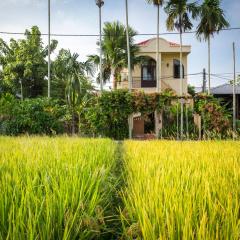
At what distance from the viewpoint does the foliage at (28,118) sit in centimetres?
1789

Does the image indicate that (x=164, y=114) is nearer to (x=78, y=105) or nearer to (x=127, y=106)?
(x=127, y=106)

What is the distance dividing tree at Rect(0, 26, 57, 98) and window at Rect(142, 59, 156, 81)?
772cm

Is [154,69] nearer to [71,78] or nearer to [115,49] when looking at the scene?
[115,49]

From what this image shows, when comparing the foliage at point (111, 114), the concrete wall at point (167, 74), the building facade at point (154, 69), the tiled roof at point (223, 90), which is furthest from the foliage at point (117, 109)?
the tiled roof at point (223, 90)

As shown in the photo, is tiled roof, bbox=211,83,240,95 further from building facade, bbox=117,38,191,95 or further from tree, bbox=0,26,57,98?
Answer: tree, bbox=0,26,57,98

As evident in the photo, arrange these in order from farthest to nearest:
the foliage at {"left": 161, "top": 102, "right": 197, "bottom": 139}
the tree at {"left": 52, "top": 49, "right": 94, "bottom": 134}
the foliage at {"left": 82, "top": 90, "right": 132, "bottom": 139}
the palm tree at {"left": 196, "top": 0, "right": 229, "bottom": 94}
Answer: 1. the palm tree at {"left": 196, "top": 0, "right": 229, "bottom": 94}
2. the tree at {"left": 52, "top": 49, "right": 94, "bottom": 134}
3. the foliage at {"left": 161, "top": 102, "right": 197, "bottom": 139}
4. the foliage at {"left": 82, "top": 90, "right": 132, "bottom": 139}

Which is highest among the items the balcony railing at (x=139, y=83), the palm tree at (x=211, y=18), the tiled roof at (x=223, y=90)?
the palm tree at (x=211, y=18)

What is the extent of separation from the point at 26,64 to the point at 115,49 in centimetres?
692

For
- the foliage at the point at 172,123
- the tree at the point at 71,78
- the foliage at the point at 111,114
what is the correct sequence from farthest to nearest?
the tree at the point at 71,78, the foliage at the point at 172,123, the foliage at the point at 111,114

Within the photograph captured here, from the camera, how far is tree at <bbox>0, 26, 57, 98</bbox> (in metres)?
29.5

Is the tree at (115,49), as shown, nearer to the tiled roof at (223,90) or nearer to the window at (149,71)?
the window at (149,71)

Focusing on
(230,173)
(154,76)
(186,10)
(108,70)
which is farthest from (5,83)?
(230,173)

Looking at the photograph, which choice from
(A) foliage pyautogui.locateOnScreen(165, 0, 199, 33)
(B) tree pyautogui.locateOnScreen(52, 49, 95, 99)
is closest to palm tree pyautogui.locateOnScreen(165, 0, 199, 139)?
(A) foliage pyautogui.locateOnScreen(165, 0, 199, 33)

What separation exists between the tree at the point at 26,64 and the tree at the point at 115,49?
444 centimetres
